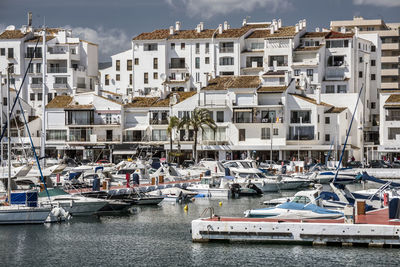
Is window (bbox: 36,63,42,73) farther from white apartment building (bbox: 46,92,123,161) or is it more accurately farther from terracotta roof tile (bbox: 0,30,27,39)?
white apartment building (bbox: 46,92,123,161)

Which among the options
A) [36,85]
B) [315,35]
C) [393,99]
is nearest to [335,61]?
[315,35]

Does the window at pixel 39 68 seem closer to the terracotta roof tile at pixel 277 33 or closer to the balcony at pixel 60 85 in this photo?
the balcony at pixel 60 85

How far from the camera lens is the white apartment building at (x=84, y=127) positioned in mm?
110000

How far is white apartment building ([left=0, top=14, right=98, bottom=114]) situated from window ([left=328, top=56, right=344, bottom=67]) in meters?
37.3

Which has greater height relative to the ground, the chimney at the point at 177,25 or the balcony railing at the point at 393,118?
the chimney at the point at 177,25

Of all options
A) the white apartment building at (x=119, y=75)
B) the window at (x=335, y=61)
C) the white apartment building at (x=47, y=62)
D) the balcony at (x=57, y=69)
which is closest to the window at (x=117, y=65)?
the white apartment building at (x=119, y=75)

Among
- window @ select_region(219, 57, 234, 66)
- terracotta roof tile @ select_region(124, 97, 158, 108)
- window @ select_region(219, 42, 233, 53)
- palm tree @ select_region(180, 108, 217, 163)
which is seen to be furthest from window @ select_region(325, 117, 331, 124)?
terracotta roof tile @ select_region(124, 97, 158, 108)

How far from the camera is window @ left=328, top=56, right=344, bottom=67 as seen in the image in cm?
11893

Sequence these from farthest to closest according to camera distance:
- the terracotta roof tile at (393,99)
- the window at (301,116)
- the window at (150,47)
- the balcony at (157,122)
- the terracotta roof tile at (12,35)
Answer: the terracotta roof tile at (12,35) → the window at (150,47) → the balcony at (157,122) → the terracotta roof tile at (393,99) → the window at (301,116)

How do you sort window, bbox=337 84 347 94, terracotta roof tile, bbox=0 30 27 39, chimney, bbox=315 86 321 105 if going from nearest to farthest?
chimney, bbox=315 86 321 105, window, bbox=337 84 347 94, terracotta roof tile, bbox=0 30 27 39

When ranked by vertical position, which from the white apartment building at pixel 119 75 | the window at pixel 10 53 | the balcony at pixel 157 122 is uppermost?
the window at pixel 10 53

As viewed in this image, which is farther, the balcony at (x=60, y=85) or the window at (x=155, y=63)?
the balcony at (x=60, y=85)

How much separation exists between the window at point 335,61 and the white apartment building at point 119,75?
3208cm

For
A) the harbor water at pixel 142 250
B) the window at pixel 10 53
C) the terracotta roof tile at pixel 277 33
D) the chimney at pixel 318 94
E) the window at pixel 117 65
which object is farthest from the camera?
the window at pixel 117 65
